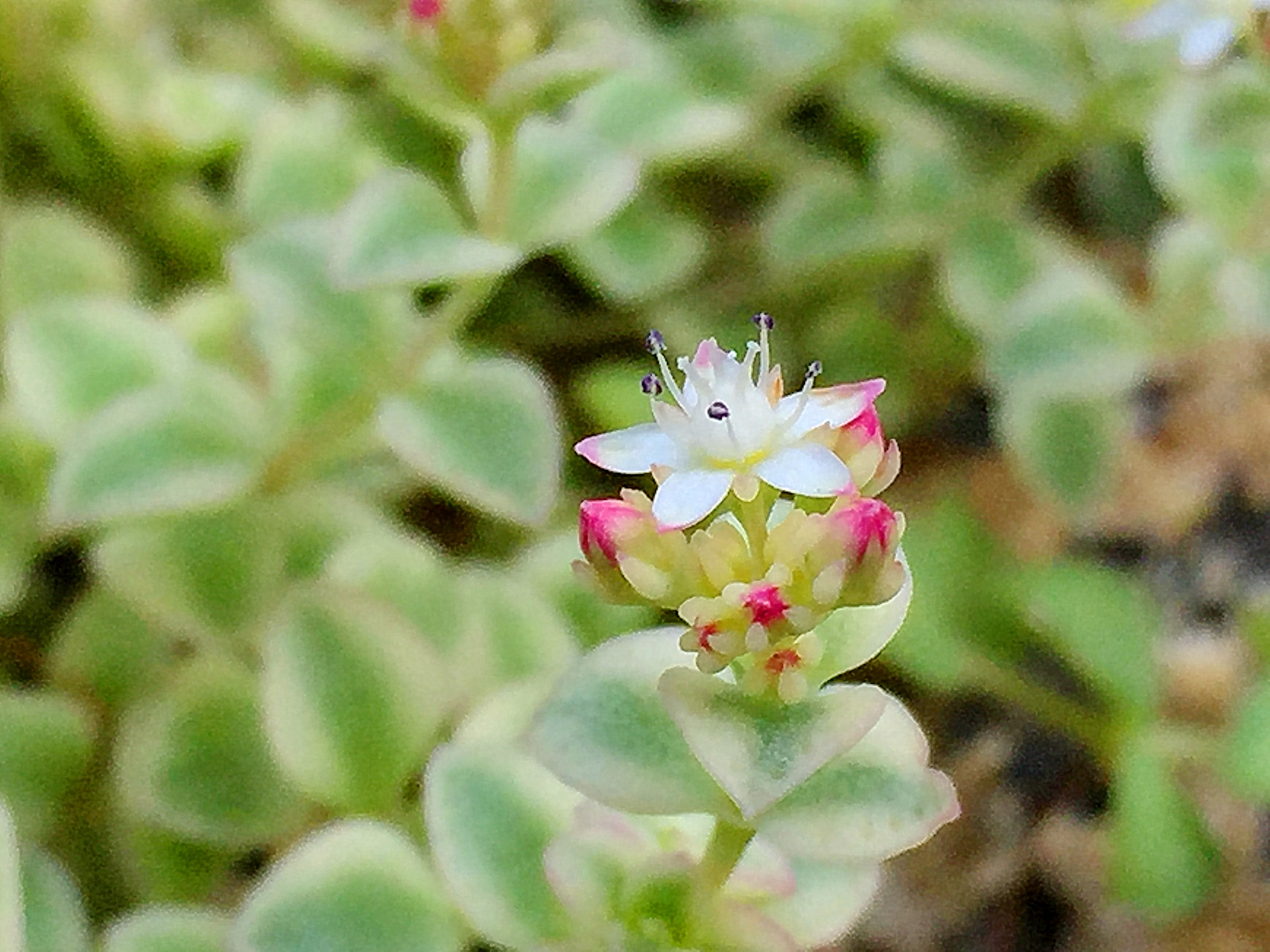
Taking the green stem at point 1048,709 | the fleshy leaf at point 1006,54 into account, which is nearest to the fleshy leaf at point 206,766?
the green stem at point 1048,709

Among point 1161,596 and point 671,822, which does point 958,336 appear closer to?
point 1161,596

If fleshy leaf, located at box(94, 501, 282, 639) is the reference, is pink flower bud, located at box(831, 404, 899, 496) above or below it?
above

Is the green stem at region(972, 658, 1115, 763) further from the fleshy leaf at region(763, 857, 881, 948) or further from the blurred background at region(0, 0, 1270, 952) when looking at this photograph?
the fleshy leaf at region(763, 857, 881, 948)

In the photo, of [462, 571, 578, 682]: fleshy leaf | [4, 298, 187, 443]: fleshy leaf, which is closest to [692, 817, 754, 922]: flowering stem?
[462, 571, 578, 682]: fleshy leaf

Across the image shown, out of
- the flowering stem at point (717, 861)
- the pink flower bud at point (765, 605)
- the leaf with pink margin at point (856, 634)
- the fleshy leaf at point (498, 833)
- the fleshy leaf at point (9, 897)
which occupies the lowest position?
the fleshy leaf at point (498, 833)

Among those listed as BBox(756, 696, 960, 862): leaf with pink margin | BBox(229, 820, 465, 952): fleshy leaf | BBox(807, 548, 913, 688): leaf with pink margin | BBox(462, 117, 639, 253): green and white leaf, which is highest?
BBox(462, 117, 639, 253): green and white leaf

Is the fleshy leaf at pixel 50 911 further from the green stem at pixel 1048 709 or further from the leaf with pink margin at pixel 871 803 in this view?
the green stem at pixel 1048 709
